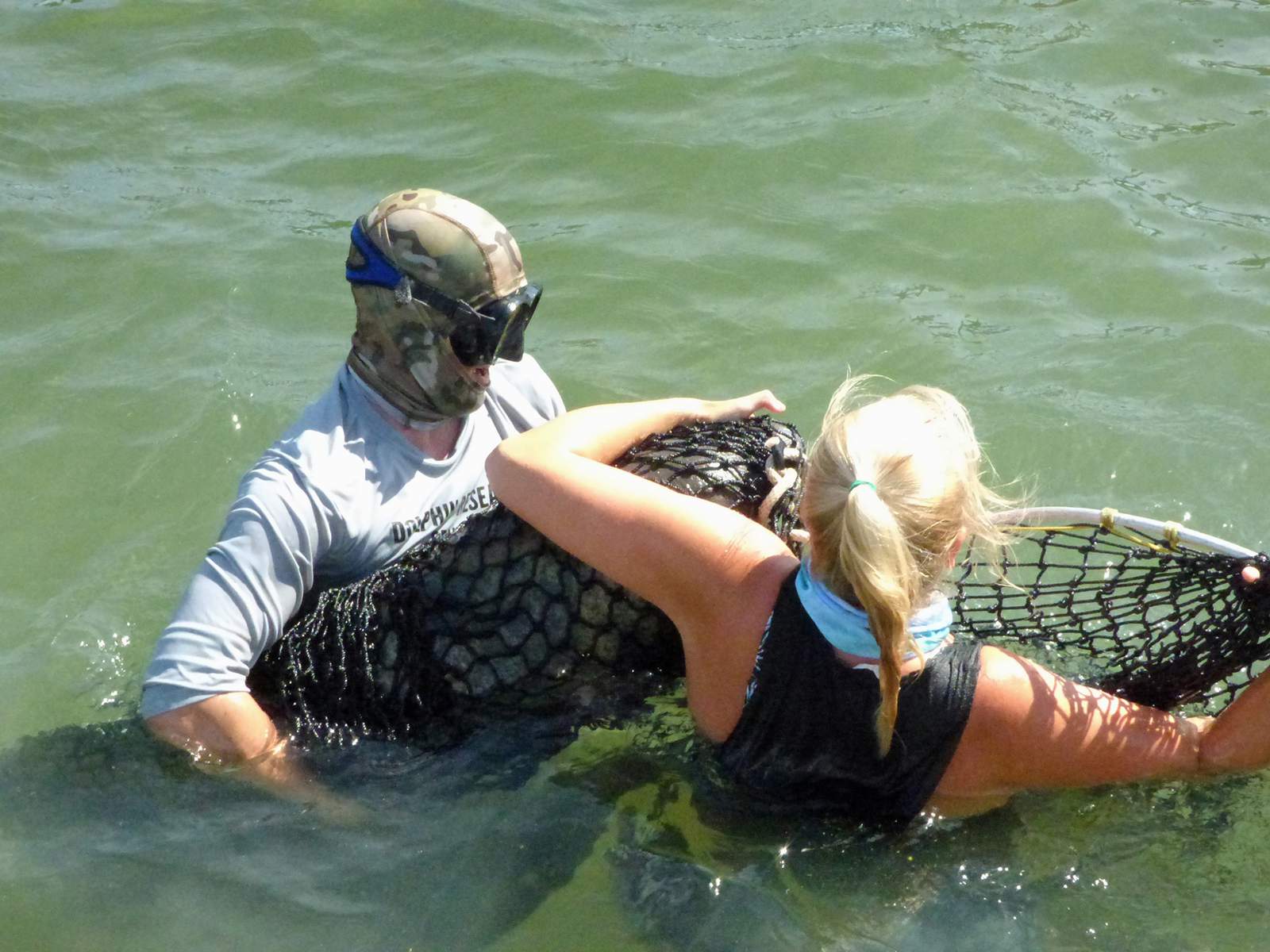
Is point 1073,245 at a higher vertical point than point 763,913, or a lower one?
higher

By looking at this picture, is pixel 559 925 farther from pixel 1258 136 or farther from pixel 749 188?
pixel 1258 136

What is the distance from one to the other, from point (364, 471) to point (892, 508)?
1.62 m

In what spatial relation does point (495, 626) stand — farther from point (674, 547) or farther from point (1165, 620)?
point (1165, 620)

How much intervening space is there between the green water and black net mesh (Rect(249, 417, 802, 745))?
229 millimetres

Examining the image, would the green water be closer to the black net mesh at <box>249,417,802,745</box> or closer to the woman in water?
the black net mesh at <box>249,417,802,745</box>

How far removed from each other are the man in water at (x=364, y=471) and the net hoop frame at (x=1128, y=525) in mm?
1461

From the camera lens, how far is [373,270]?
13.2 feet

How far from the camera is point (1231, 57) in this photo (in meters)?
8.52

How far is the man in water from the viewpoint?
3732mm

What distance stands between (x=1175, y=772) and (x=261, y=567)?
2.33 meters

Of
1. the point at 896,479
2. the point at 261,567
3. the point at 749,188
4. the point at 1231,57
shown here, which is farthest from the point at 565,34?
the point at 896,479

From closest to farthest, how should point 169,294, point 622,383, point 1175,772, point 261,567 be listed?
1. point 1175,772
2. point 261,567
3. point 622,383
4. point 169,294

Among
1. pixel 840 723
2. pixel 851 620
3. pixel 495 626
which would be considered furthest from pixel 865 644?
pixel 495 626

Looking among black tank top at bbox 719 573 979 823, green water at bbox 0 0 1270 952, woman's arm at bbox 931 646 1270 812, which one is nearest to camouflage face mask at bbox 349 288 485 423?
green water at bbox 0 0 1270 952
